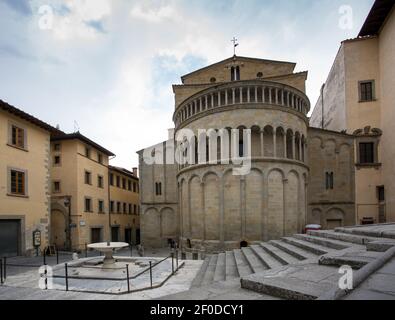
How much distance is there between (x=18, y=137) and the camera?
1970 centimetres

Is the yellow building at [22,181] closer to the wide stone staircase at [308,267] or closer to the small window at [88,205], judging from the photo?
the small window at [88,205]

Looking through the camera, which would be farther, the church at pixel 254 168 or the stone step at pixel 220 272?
the church at pixel 254 168

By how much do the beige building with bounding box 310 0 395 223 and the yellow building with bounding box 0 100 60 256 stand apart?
28.6 m

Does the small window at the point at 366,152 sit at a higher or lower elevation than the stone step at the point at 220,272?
higher

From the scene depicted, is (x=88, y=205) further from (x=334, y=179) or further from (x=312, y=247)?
(x=334, y=179)

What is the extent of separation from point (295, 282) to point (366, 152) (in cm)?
2715

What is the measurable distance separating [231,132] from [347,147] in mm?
13404

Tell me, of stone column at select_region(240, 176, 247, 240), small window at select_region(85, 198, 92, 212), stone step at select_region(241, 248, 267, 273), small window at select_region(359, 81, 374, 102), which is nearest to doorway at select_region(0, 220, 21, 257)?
small window at select_region(85, 198, 92, 212)

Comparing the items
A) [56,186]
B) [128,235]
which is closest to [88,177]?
[56,186]

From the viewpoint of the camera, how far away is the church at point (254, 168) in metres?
22.1

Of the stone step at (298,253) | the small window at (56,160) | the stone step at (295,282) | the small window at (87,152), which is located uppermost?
the small window at (87,152)

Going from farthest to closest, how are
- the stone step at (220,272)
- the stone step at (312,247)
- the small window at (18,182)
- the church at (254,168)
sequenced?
the church at (254,168), the small window at (18,182), the stone step at (220,272), the stone step at (312,247)

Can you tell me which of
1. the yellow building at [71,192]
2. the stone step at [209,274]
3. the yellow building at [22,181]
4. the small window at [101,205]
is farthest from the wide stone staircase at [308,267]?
the small window at [101,205]

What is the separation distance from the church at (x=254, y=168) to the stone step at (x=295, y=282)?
53.9 feet
